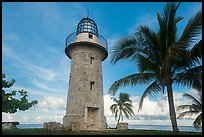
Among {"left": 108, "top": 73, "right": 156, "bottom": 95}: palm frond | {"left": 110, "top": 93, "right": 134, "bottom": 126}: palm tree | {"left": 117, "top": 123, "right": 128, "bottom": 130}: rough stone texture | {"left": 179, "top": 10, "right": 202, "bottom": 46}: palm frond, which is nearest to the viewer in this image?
{"left": 179, "top": 10, "right": 202, "bottom": 46}: palm frond

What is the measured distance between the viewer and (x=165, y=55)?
1049 centimetres

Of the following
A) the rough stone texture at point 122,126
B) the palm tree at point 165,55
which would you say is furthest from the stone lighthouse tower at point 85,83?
the palm tree at point 165,55

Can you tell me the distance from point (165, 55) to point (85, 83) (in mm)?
9084

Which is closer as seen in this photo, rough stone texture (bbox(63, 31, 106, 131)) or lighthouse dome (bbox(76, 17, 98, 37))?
rough stone texture (bbox(63, 31, 106, 131))

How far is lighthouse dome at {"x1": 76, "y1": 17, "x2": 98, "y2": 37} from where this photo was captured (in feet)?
65.7

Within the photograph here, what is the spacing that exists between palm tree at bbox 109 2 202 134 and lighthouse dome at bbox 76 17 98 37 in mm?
9352

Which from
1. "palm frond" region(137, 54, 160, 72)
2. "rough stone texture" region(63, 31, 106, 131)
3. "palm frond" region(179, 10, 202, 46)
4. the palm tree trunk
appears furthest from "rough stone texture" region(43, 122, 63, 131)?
"palm frond" region(179, 10, 202, 46)

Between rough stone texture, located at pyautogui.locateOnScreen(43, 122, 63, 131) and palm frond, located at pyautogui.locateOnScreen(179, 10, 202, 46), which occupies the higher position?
palm frond, located at pyautogui.locateOnScreen(179, 10, 202, 46)

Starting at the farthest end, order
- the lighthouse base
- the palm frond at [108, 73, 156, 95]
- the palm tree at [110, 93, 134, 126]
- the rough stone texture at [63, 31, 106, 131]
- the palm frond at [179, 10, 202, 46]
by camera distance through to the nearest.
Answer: the palm tree at [110, 93, 134, 126] < the rough stone texture at [63, 31, 106, 131] < the lighthouse base < the palm frond at [108, 73, 156, 95] < the palm frond at [179, 10, 202, 46]

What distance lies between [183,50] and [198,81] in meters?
1.91

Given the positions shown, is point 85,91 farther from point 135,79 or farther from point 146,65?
point 146,65

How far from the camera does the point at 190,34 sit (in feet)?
32.3

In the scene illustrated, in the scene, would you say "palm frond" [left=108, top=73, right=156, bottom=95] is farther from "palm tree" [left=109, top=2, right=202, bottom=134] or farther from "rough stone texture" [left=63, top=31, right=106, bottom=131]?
"rough stone texture" [left=63, top=31, right=106, bottom=131]

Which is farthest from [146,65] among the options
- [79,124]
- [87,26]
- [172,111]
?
[87,26]
